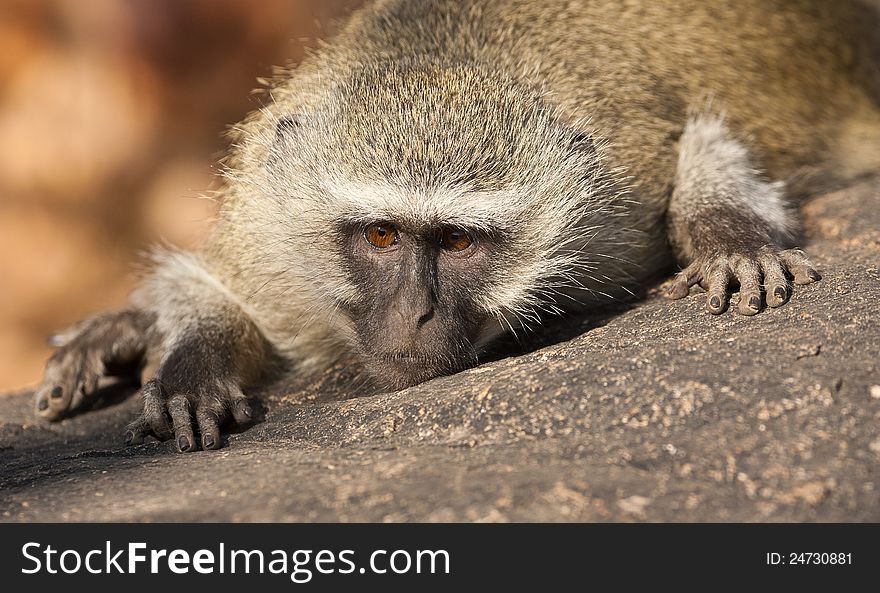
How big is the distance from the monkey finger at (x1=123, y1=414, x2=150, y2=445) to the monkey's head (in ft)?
2.46

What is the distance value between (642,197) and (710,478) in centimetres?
177

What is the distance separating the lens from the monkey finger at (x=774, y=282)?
329cm

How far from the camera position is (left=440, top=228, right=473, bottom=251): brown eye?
3.36 meters

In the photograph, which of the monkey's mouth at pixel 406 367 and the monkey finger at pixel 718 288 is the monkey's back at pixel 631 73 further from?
the monkey's mouth at pixel 406 367

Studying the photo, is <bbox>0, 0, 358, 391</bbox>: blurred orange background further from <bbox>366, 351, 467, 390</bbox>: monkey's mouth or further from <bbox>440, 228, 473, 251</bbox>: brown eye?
<bbox>366, 351, 467, 390</bbox>: monkey's mouth

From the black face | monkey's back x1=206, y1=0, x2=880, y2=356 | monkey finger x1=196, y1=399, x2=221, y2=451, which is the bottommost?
monkey finger x1=196, y1=399, x2=221, y2=451

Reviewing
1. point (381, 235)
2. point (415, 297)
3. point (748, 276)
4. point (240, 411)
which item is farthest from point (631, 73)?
point (240, 411)

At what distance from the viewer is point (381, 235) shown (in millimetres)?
3408

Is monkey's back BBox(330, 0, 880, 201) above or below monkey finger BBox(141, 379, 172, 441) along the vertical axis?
above

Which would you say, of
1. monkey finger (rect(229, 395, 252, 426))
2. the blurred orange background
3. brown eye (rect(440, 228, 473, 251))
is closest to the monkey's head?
brown eye (rect(440, 228, 473, 251))

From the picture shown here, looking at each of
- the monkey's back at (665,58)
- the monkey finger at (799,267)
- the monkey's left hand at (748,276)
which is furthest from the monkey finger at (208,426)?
the monkey finger at (799,267)

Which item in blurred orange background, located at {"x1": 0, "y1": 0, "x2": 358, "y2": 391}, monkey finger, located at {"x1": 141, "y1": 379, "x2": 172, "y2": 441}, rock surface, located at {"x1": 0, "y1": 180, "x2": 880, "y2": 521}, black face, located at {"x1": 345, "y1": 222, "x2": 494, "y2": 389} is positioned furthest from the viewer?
blurred orange background, located at {"x1": 0, "y1": 0, "x2": 358, "y2": 391}

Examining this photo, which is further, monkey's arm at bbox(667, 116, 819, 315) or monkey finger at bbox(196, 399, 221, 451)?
monkey's arm at bbox(667, 116, 819, 315)

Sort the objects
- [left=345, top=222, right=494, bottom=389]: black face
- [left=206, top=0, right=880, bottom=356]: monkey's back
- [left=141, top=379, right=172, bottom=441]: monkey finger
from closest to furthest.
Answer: [left=345, top=222, right=494, bottom=389]: black face, [left=141, top=379, right=172, bottom=441]: monkey finger, [left=206, top=0, right=880, bottom=356]: monkey's back
